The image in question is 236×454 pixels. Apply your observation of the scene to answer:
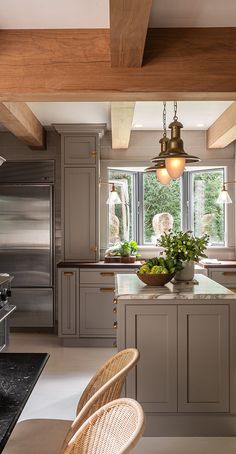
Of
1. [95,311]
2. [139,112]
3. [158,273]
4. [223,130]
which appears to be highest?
[139,112]

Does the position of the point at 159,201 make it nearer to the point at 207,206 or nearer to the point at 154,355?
the point at 207,206

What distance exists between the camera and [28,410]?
10.6 feet

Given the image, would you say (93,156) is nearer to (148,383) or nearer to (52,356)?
(52,356)

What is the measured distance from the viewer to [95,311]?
193 inches

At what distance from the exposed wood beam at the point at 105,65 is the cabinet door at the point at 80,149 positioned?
2438 mm

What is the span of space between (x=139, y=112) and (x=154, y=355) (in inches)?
99.1

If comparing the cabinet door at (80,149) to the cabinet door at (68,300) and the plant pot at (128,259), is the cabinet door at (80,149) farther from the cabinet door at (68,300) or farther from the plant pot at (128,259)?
the cabinet door at (68,300)

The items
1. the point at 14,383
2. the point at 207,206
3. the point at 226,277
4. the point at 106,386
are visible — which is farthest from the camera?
the point at 207,206

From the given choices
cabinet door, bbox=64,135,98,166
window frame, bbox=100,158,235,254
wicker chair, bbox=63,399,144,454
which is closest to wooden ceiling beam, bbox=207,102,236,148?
window frame, bbox=100,158,235,254

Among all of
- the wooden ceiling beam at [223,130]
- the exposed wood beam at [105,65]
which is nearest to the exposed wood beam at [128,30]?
the exposed wood beam at [105,65]

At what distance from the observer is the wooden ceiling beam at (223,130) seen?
4.18 metres

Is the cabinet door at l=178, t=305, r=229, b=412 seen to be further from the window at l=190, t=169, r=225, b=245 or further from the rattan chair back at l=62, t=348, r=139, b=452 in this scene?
the window at l=190, t=169, r=225, b=245

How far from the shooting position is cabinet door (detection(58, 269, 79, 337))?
4.89 metres

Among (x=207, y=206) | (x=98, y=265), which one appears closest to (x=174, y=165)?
(x=98, y=265)
